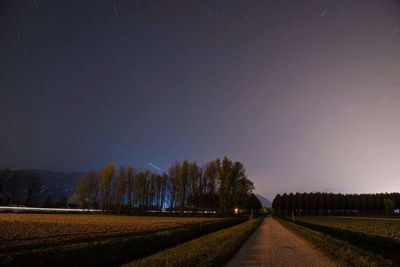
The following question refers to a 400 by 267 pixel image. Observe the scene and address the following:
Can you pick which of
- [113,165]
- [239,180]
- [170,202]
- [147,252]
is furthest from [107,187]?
[147,252]

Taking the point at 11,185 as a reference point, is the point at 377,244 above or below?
below

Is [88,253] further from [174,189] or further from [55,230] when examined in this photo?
[174,189]

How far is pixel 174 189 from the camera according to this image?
107 metres

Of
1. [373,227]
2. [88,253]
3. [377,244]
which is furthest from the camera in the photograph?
[373,227]

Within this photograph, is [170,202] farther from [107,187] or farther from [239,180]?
[239,180]

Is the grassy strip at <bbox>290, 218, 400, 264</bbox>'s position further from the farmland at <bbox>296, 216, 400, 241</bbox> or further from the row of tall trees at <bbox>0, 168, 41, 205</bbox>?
the row of tall trees at <bbox>0, 168, 41, 205</bbox>

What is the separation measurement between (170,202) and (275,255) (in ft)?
323

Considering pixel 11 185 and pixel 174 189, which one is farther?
pixel 11 185

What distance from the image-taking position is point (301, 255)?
16.8m

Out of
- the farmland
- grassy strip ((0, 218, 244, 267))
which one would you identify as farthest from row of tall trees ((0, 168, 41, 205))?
grassy strip ((0, 218, 244, 267))

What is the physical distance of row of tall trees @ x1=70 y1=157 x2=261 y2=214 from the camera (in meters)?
86.2

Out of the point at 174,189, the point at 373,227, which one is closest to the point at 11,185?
the point at 174,189

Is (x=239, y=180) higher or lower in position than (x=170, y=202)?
higher

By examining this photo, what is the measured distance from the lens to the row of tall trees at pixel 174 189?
86250 mm
